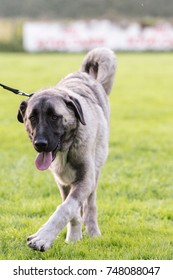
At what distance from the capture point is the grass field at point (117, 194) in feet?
16.8

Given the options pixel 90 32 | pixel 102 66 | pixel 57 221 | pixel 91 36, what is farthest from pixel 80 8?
pixel 57 221

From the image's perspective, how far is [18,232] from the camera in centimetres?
552

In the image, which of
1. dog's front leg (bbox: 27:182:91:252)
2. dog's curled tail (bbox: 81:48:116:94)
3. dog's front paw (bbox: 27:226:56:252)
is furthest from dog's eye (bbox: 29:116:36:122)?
dog's curled tail (bbox: 81:48:116:94)

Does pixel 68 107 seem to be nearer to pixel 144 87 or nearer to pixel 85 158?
pixel 85 158

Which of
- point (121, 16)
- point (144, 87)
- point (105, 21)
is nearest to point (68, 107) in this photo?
point (144, 87)

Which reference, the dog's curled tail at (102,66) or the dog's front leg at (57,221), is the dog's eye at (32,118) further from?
the dog's curled tail at (102,66)

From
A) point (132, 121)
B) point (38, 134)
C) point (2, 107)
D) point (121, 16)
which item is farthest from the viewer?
point (121, 16)

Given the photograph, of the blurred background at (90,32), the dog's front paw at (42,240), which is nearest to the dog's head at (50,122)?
the dog's front paw at (42,240)

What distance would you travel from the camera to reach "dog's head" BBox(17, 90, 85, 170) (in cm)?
464

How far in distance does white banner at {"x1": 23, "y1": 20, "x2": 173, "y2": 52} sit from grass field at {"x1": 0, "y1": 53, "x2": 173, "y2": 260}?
28.9 meters

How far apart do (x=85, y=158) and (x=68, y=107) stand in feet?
1.64

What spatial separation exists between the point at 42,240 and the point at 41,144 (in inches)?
29.0

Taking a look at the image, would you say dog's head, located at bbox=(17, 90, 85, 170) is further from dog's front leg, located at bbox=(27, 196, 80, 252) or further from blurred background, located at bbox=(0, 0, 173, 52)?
blurred background, located at bbox=(0, 0, 173, 52)

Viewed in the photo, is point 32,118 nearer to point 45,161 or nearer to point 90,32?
point 45,161
